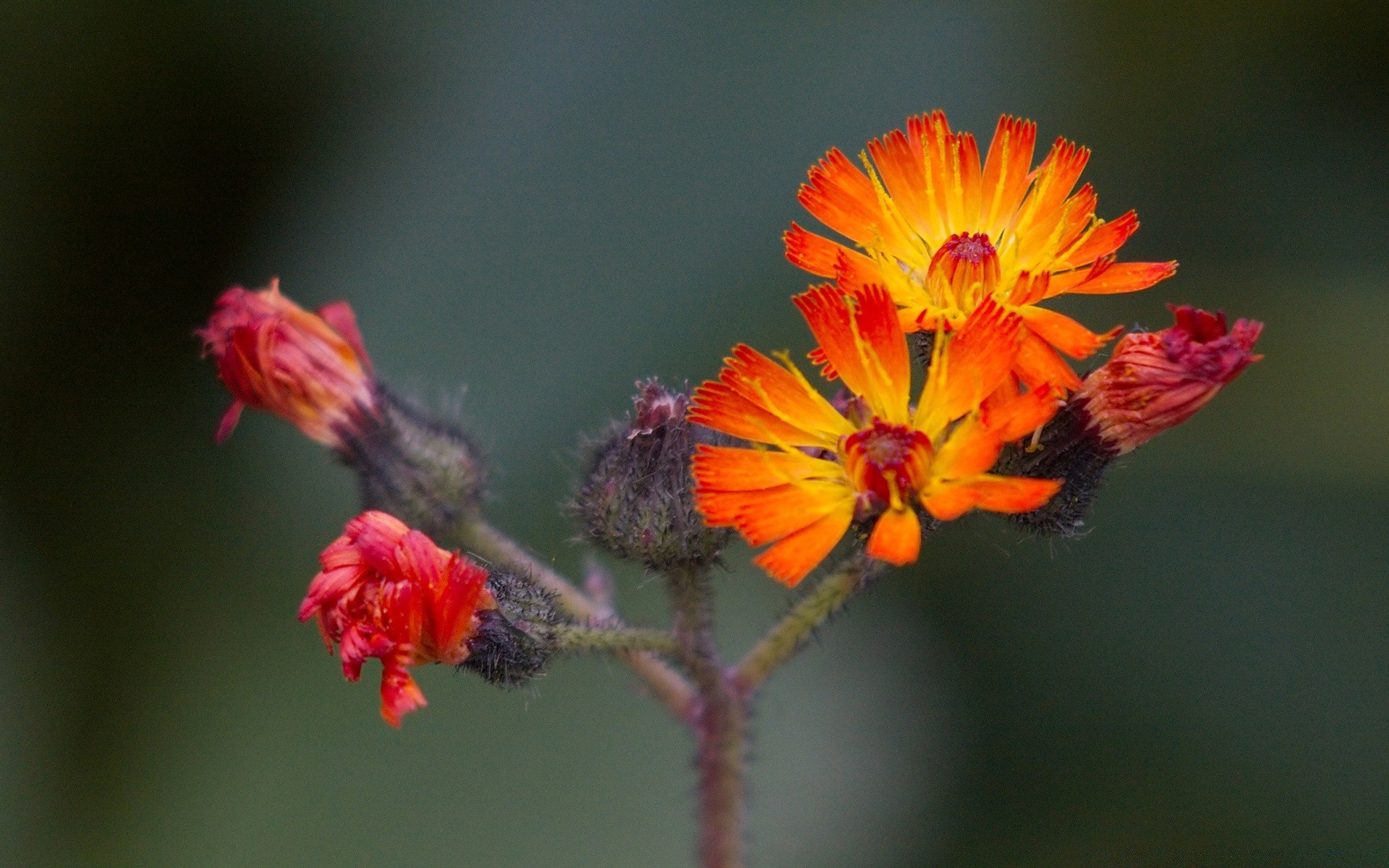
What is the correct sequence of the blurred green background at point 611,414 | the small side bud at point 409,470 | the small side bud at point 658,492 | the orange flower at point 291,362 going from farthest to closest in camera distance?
1. the blurred green background at point 611,414
2. the small side bud at point 409,470
3. the orange flower at point 291,362
4. the small side bud at point 658,492

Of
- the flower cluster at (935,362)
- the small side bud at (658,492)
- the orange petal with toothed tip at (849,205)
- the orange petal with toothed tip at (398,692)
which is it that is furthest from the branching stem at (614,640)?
the orange petal with toothed tip at (849,205)

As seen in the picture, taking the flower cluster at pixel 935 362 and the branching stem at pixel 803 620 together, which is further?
the branching stem at pixel 803 620

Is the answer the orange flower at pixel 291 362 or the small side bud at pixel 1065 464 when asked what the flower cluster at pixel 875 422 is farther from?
the orange flower at pixel 291 362

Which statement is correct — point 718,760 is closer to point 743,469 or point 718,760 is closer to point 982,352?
point 743,469

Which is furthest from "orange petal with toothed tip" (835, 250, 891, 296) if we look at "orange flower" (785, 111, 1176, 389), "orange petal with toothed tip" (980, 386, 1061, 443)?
"orange petal with toothed tip" (980, 386, 1061, 443)

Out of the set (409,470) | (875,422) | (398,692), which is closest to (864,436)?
(875,422)

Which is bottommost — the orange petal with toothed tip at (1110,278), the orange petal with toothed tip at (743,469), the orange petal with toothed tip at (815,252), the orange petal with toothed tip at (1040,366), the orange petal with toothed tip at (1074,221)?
the orange petal with toothed tip at (743,469)

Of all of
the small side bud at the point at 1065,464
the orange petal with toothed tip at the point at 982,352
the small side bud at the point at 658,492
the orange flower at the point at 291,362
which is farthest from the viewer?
the orange flower at the point at 291,362

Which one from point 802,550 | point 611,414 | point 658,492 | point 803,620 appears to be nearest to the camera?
point 802,550

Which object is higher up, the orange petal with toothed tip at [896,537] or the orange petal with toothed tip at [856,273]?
the orange petal with toothed tip at [856,273]
